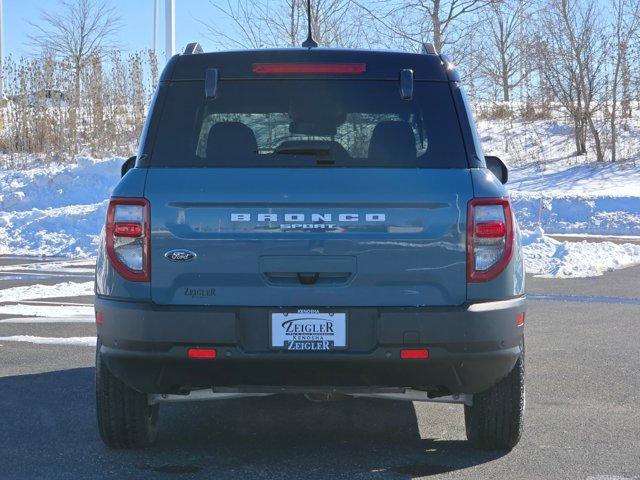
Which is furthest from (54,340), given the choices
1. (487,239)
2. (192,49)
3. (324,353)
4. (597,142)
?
(597,142)

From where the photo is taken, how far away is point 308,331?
4.58 meters

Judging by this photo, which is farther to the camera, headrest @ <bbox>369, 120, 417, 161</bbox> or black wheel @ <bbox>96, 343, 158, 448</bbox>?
black wheel @ <bbox>96, 343, 158, 448</bbox>

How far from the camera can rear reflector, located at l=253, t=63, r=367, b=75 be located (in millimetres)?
4953

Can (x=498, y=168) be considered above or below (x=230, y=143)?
below

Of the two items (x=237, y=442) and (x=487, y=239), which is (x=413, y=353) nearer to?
(x=487, y=239)

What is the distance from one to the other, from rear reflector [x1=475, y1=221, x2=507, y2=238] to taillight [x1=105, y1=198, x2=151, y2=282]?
140 centimetres

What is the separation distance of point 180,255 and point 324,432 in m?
1.67

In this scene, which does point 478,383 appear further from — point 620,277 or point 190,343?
point 620,277

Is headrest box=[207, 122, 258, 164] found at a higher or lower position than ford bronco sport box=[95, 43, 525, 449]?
higher

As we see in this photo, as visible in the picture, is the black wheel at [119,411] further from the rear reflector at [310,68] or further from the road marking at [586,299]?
the road marking at [586,299]

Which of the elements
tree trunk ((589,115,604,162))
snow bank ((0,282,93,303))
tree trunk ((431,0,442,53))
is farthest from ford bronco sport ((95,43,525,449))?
tree trunk ((589,115,604,162))

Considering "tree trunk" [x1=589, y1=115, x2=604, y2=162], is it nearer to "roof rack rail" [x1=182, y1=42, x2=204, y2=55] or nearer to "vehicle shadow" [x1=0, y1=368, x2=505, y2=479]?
"vehicle shadow" [x1=0, y1=368, x2=505, y2=479]

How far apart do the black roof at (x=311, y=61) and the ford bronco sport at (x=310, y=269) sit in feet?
1.09

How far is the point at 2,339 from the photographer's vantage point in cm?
895
